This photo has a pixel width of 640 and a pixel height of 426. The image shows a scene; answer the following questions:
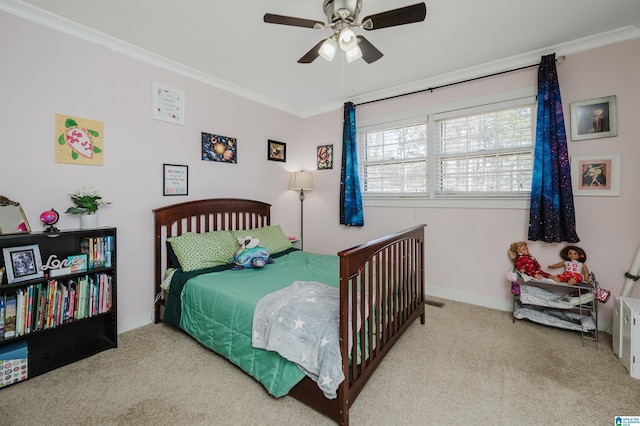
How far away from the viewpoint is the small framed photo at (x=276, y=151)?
376 centimetres

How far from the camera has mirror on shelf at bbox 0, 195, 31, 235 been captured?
69.6 inches

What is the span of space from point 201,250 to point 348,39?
6.84 ft

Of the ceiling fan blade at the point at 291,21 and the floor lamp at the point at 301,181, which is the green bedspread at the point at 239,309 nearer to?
the floor lamp at the point at 301,181

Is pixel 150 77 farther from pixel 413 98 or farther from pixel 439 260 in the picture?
pixel 439 260

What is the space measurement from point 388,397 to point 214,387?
107 centimetres

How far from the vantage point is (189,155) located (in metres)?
2.89

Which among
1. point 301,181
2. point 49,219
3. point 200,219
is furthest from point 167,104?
point 301,181

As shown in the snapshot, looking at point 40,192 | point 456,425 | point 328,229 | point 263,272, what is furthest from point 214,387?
point 328,229

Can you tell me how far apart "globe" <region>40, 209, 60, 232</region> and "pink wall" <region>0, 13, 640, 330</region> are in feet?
0.48

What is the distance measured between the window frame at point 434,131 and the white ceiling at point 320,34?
287mm

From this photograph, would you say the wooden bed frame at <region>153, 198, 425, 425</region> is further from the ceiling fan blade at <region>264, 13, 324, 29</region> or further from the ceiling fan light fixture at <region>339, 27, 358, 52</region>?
the ceiling fan blade at <region>264, 13, 324, 29</region>

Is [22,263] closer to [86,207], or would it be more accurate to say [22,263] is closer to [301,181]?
[86,207]

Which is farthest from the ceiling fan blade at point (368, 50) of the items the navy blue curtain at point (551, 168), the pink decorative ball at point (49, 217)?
the pink decorative ball at point (49, 217)

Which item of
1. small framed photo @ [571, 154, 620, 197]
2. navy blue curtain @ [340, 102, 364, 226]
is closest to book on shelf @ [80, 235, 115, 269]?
navy blue curtain @ [340, 102, 364, 226]
